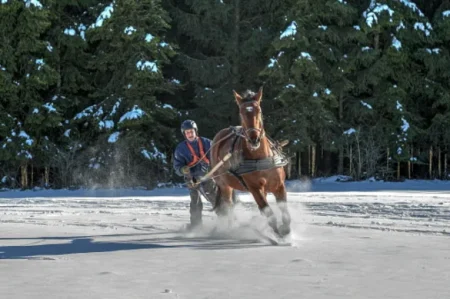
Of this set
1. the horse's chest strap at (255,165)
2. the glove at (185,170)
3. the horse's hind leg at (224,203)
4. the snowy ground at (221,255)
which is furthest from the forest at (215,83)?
the horse's chest strap at (255,165)

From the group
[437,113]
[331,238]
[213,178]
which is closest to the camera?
[331,238]

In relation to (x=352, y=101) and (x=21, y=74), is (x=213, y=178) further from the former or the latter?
(x=352, y=101)

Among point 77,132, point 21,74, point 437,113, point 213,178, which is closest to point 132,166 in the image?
point 77,132

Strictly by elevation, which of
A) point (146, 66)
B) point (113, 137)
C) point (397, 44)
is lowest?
point (113, 137)

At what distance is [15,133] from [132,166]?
4291mm

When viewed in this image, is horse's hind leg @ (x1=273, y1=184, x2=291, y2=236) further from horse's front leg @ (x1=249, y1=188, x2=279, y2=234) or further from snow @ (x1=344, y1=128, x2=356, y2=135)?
snow @ (x1=344, y1=128, x2=356, y2=135)

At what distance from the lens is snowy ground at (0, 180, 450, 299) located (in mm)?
7039

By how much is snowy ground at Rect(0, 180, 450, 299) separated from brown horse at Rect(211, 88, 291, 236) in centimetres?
55

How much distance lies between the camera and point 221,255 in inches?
375

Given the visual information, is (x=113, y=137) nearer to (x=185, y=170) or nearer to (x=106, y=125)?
(x=106, y=125)

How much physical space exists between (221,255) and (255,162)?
1.94m

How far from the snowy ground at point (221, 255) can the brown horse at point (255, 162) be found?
55 cm

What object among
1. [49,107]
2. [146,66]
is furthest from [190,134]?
A: [49,107]

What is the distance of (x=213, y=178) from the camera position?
12547mm
